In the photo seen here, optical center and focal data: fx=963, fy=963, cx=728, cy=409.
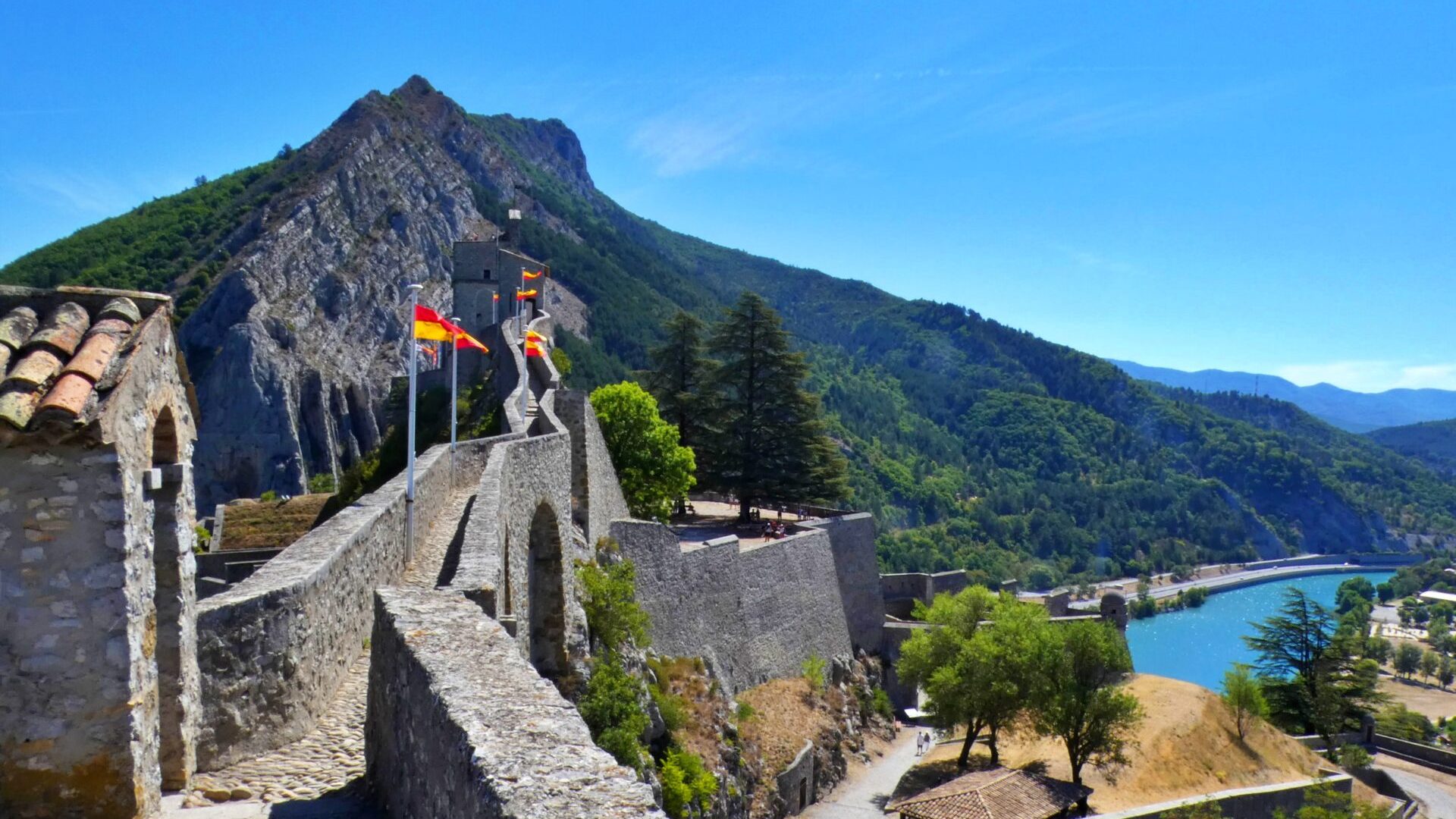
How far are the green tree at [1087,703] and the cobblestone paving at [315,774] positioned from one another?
22633 millimetres

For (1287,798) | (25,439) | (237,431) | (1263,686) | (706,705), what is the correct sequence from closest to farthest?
(25,439) < (706,705) < (1287,798) < (1263,686) < (237,431)

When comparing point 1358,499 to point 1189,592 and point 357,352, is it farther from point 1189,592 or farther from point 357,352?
point 357,352

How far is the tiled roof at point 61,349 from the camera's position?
14.8ft

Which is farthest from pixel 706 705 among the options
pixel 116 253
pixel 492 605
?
pixel 116 253

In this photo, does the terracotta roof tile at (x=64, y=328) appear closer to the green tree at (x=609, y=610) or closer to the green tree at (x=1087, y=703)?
the green tree at (x=609, y=610)

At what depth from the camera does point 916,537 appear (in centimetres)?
10331

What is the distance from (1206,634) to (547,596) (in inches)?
4705

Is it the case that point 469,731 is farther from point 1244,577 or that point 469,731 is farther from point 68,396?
point 1244,577

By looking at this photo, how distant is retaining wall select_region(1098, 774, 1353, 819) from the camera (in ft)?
72.6

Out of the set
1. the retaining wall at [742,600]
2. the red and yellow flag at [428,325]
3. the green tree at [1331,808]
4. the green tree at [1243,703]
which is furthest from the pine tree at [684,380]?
the red and yellow flag at [428,325]

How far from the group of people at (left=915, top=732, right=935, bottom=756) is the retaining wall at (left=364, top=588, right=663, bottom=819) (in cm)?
2445

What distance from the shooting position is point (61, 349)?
4980 mm

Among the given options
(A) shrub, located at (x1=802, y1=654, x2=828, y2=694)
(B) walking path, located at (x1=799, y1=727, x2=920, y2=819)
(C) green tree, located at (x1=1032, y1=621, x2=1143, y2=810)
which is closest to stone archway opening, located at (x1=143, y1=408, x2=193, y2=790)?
(B) walking path, located at (x1=799, y1=727, x2=920, y2=819)

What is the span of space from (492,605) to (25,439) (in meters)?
3.42
